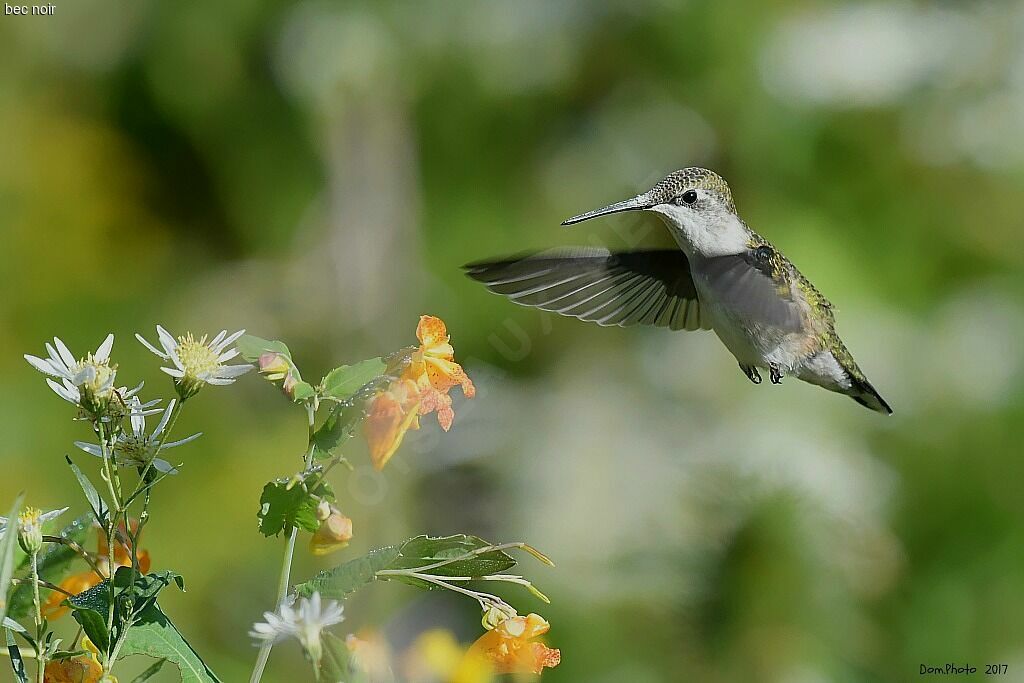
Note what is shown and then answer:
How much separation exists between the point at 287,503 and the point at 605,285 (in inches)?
31.5

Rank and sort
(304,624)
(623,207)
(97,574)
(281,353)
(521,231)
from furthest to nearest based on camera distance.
Answer: (521,231), (623,207), (97,574), (281,353), (304,624)

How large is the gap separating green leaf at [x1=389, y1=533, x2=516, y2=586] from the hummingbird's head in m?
0.62

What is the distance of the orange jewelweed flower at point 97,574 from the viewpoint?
67cm

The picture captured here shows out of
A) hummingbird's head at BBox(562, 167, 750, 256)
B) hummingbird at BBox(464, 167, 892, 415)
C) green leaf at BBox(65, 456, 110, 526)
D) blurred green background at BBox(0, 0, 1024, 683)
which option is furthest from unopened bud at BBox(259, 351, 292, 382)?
blurred green background at BBox(0, 0, 1024, 683)

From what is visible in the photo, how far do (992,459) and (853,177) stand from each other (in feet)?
2.83

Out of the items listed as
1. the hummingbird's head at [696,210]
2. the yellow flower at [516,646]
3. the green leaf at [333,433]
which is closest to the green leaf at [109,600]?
the green leaf at [333,433]

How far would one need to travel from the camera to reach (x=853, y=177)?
2967mm

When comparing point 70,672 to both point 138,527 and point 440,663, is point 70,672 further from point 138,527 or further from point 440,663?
point 440,663

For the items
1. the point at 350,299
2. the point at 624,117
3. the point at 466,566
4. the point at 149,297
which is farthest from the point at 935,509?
the point at 466,566

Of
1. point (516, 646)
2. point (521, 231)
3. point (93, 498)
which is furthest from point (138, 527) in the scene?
point (521, 231)

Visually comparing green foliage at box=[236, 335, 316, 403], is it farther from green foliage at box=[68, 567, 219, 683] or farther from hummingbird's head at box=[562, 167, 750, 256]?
hummingbird's head at box=[562, 167, 750, 256]

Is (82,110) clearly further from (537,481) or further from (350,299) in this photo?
(537,481)

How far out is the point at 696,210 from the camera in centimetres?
118

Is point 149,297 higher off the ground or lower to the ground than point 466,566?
higher
